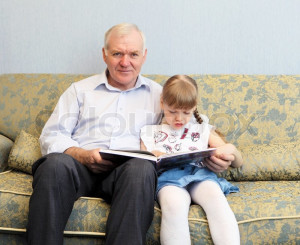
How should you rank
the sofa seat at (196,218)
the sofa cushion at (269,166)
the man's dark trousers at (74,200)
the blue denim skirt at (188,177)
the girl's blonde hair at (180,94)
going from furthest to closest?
the sofa cushion at (269,166) → the girl's blonde hair at (180,94) → the blue denim skirt at (188,177) → the sofa seat at (196,218) → the man's dark trousers at (74,200)

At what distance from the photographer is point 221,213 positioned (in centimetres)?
148

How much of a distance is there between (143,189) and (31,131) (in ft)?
3.40

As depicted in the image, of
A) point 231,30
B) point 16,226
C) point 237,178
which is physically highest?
point 231,30

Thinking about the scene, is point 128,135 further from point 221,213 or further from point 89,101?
point 221,213

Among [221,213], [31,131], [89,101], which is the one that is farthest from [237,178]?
[31,131]

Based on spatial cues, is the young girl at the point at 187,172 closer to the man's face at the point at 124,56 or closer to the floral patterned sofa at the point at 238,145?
the floral patterned sofa at the point at 238,145

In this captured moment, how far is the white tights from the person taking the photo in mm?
1448

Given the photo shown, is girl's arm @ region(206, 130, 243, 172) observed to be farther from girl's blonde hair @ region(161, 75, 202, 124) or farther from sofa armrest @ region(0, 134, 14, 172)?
sofa armrest @ region(0, 134, 14, 172)

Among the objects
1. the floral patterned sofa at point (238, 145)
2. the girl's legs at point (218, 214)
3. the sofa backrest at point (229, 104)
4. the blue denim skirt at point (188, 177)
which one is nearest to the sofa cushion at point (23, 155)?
the floral patterned sofa at point (238, 145)

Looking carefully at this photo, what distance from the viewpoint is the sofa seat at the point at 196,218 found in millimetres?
1525

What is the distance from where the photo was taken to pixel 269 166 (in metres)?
1.91

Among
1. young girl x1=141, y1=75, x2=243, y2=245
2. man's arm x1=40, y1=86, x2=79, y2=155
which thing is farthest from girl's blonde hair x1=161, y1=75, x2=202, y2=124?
man's arm x1=40, y1=86, x2=79, y2=155
